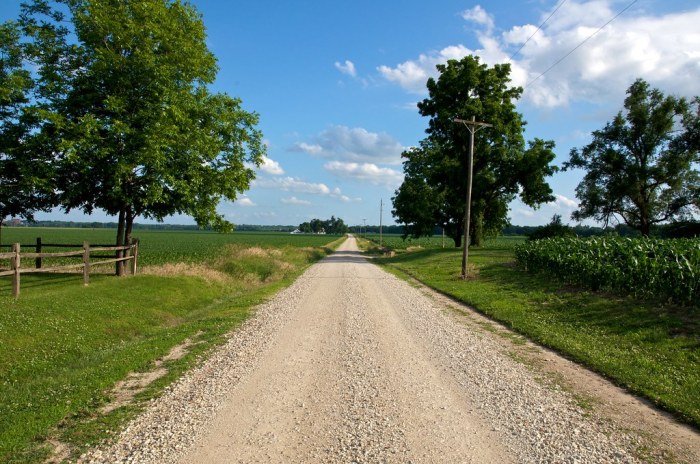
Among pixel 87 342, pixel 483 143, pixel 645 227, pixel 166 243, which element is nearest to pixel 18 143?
pixel 87 342

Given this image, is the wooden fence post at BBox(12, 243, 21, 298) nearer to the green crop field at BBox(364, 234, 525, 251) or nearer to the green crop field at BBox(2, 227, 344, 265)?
the green crop field at BBox(2, 227, 344, 265)

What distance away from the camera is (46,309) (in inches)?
450

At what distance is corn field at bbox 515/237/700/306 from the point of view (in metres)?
12.6

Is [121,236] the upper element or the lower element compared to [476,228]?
lower

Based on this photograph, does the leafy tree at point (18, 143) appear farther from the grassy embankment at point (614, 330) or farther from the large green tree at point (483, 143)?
the large green tree at point (483, 143)

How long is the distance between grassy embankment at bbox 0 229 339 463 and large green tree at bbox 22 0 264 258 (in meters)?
3.52

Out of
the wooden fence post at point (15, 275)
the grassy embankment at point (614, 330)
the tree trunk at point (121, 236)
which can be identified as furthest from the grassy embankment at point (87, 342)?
the grassy embankment at point (614, 330)

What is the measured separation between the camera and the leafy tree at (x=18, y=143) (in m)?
16.3

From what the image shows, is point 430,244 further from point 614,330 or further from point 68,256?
point 614,330

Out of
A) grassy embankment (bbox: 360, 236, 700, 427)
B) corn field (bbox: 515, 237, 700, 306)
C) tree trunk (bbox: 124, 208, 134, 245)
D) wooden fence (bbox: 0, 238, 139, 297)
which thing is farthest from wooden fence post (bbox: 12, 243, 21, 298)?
corn field (bbox: 515, 237, 700, 306)

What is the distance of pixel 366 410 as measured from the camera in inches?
228

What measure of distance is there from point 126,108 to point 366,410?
1622 centimetres

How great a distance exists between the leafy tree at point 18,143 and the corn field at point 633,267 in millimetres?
19120

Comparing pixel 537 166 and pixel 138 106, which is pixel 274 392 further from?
pixel 537 166
